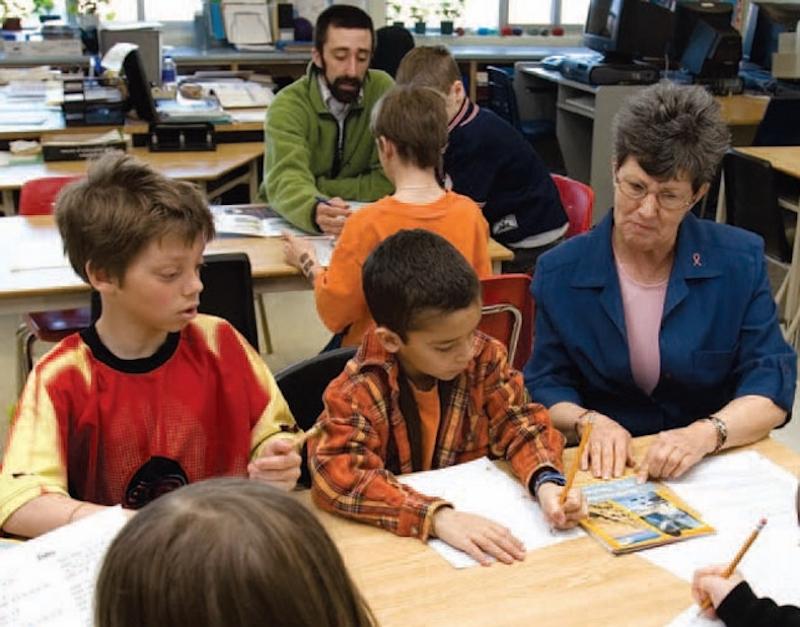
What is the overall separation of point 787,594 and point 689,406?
0.67 m

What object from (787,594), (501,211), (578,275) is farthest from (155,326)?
(501,211)

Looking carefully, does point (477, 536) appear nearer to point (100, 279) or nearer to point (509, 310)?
point (100, 279)

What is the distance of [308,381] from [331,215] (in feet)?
3.96

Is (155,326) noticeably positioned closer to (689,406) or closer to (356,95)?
(689,406)

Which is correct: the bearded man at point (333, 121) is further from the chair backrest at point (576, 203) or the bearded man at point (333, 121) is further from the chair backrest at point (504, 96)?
the chair backrest at point (504, 96)

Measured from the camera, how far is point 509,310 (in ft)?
7.76

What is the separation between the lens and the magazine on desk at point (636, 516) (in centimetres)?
137

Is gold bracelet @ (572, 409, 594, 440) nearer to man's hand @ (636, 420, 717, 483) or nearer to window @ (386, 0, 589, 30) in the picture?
man's hand @ (636, 420, 717, 483)

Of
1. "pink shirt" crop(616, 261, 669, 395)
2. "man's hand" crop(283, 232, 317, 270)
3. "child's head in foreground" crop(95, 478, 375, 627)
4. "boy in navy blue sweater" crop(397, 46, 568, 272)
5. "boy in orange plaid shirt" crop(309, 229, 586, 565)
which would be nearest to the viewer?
"child's head in foreground" crop(95, 478, 375, 627)

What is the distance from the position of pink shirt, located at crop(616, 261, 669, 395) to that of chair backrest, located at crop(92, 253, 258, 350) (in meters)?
1.00

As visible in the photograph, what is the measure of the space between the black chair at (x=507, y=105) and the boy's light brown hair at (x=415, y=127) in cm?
351

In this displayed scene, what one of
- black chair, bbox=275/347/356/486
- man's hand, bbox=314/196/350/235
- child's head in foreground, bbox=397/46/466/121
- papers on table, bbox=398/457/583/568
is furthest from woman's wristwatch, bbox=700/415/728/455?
child's head in foreground, bbox=397/46/466/121

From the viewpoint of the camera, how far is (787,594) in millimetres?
1254

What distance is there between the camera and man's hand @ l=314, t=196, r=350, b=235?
291cm
